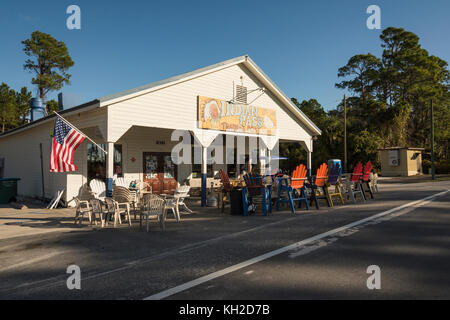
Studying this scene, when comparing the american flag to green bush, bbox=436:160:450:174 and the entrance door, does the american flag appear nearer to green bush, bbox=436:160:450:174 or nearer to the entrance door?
the entrance door

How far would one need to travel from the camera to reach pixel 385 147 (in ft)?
108

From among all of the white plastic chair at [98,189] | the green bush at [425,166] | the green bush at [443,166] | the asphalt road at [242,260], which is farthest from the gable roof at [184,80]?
the green bush at [425,166]

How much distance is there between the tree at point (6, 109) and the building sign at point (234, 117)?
28.0 metres

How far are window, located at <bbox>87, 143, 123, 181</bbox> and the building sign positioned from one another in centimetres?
393

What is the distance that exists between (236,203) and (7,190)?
11376 mm

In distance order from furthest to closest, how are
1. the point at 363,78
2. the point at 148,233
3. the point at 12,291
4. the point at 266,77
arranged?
the point at 363,78
the point at 266,77
the point at 148,233
the point at 12,291

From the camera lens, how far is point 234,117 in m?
13.8

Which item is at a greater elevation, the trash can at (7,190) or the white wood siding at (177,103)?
the white wood siding at (177,103)

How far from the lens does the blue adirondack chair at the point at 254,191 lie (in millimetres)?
9320

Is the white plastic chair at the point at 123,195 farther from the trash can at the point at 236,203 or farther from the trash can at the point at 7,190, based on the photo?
the trash can at the point at 7,190

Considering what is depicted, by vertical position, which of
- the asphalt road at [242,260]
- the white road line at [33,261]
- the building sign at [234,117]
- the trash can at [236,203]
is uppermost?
the building sign at [234,117]

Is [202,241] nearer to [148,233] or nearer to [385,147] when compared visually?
[148,233]
